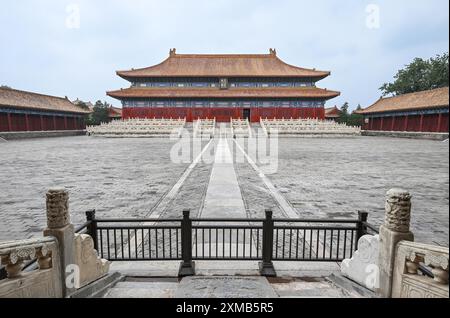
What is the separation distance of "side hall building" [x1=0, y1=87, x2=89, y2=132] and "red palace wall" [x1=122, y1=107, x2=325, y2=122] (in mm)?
8687

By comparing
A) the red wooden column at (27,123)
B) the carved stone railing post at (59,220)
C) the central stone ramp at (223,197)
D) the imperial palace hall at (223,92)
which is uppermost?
the imperial palace hall at (223,92)

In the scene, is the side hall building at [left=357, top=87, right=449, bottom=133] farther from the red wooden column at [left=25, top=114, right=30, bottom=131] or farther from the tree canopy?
the red wooden column at [left=25, top=114, right=30, bottom=131]

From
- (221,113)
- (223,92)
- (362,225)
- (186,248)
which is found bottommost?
(186,248)

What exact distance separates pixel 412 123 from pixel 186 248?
40233 mm

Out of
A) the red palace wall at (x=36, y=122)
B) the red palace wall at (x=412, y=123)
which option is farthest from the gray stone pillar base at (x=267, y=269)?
the red palace wall at (x=36, y=122)

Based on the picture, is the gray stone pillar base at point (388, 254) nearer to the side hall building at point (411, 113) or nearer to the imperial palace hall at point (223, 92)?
the side hall building at point (411, 113)

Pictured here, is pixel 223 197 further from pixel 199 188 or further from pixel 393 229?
pixel 393 229

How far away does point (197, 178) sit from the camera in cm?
991

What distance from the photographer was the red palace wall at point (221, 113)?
136 ft

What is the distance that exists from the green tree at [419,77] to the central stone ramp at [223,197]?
49.6 m

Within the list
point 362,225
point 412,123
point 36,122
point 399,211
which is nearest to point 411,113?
point 412,123

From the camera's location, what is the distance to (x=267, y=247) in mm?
3779

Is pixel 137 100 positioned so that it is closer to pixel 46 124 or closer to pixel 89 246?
pixel 46 124
